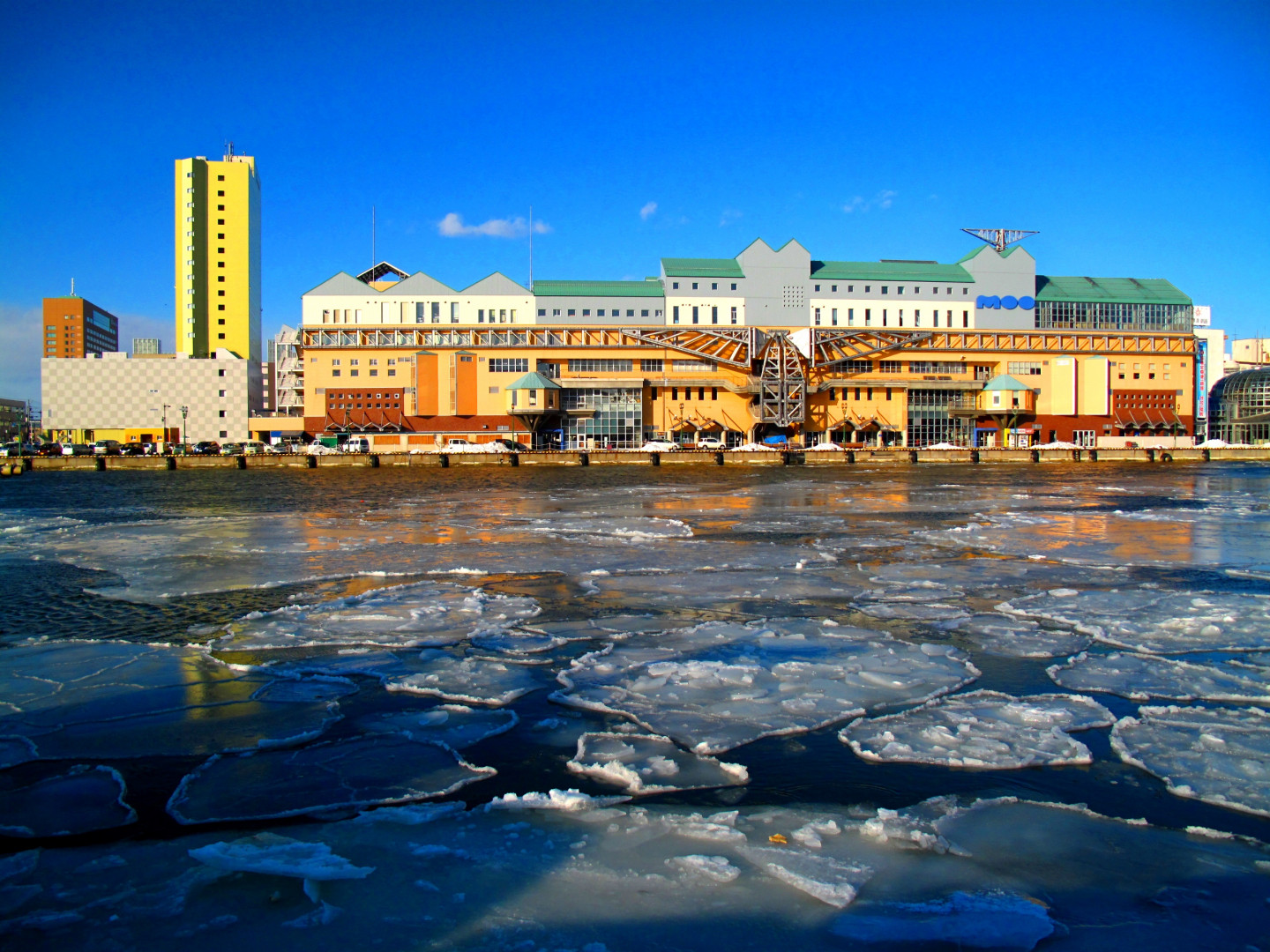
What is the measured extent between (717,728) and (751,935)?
88.7 inches

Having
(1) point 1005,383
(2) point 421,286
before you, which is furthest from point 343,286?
(1) point 1005,383

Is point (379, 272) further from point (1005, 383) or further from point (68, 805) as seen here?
point (68, 805)

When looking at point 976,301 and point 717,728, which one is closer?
point 717,728

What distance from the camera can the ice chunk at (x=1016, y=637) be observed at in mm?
7199

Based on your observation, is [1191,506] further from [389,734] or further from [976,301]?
[976,301]

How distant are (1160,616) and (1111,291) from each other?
2974 inches

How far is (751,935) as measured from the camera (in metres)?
3.11

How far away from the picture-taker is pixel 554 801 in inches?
167

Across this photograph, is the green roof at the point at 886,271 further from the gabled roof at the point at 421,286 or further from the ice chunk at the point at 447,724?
the ice chunk at the point at 447,724

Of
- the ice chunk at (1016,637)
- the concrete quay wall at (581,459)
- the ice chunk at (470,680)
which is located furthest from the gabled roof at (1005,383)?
the ice chunk at (470,680)

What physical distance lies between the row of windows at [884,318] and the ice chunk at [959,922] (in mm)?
67433

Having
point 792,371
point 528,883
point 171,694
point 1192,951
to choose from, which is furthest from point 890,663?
point 792,371

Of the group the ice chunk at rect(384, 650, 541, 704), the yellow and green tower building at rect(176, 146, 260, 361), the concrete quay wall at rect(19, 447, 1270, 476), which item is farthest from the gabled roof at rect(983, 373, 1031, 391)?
the yellow and green tower building at rect(176, 146, 260, 361)

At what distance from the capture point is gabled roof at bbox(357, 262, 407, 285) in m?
75.2
